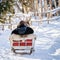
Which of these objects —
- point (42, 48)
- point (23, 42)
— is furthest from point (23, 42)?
point (42, 48)

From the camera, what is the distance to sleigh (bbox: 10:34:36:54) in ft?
31.7

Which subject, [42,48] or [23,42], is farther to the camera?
[42,48]

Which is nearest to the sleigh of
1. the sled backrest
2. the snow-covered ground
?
the sled backrest

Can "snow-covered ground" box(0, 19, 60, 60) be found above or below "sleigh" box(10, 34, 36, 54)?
below

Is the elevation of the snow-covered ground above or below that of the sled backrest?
below

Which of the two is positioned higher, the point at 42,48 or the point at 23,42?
the point at 23,42

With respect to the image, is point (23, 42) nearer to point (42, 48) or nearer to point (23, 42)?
point (23, 42)

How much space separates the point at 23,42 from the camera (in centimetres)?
965

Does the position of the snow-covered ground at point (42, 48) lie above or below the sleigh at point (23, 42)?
below

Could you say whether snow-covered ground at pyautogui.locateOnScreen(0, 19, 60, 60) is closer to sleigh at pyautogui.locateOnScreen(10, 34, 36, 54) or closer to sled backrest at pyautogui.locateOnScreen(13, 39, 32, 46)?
sleigh at pyautogui.locateOnScreen(10, 34, 36, 54)

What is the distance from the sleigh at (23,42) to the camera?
965 centimetres

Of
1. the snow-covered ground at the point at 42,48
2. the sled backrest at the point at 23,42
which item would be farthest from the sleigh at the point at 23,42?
the snow-covered ground at the point at 42,48

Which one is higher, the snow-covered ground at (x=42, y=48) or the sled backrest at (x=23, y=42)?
the sled backrest at (x=23, y=42)

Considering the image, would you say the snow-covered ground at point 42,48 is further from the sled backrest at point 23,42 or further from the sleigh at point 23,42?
the sled backrest at point 23,42
